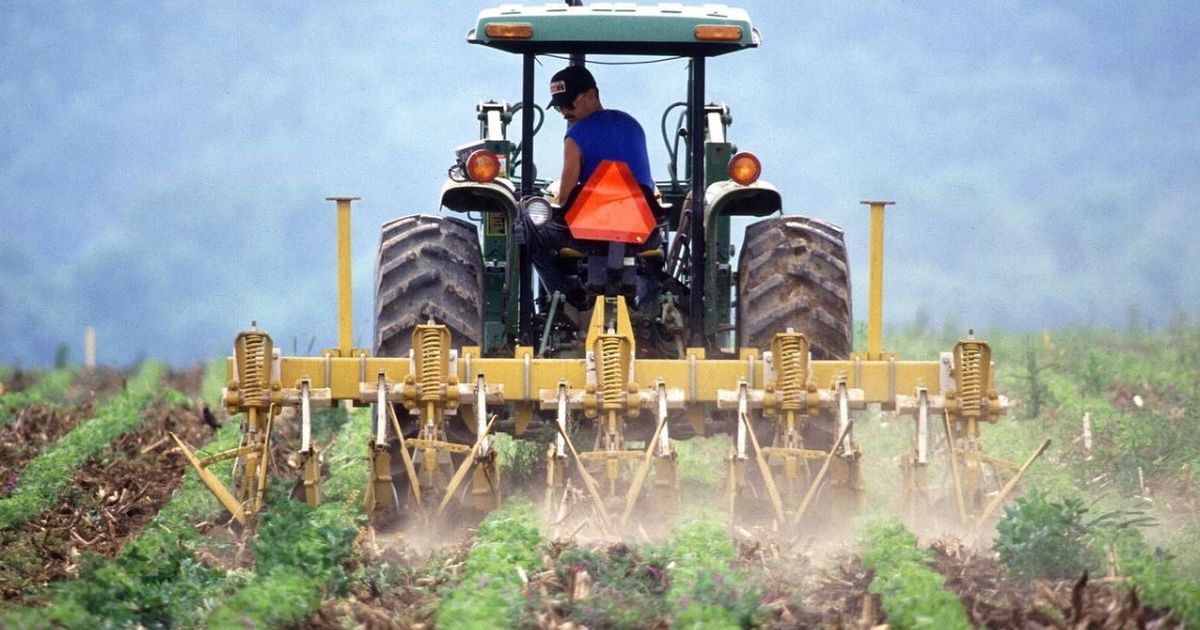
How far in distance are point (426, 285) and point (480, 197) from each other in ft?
1.96

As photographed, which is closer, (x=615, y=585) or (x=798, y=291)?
(x=615, y=585)

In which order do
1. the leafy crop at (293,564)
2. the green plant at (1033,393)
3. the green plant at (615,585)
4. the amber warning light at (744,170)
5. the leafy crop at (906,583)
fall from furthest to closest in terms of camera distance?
the green plant at (1033,393)
the amber warning light at (744,170)
the green plant at (615,585)
the leafy crop at (293,564)
the leafy crop at (906,583)

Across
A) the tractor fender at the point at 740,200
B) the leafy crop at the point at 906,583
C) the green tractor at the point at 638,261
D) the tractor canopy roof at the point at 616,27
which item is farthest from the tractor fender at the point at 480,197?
the leafy crop at the point at 906,583

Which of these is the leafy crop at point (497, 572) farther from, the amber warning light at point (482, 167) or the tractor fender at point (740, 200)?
the tractor fender at point (740, 200)

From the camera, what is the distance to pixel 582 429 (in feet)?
34.1

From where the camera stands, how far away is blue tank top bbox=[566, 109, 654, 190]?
10109mm

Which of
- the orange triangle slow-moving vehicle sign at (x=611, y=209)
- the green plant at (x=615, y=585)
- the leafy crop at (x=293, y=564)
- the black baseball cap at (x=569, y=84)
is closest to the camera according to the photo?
the leafy crop at (x=293, y=564)

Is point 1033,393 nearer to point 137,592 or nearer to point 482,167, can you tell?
point 482,167

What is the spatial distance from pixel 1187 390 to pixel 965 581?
345 inches

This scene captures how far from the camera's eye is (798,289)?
1020cm

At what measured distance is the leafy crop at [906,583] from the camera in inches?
267

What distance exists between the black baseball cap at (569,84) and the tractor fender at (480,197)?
527mm

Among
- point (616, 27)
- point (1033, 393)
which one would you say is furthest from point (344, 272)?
point (1033, 393)

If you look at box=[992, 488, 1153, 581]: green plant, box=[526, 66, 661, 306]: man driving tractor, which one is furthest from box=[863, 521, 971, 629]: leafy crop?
box=[526, 66, 661, 306]: man driving tractor
